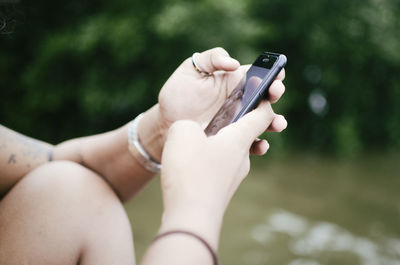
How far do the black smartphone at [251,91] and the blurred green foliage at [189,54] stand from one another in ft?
13.6

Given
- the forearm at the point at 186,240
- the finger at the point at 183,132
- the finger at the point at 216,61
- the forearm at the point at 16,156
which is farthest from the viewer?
the forearm at the point at 16,156

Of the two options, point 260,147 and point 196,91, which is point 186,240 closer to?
point 260,147

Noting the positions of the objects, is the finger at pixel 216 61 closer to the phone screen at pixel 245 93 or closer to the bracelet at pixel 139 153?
the phone screen at pixel 245 93

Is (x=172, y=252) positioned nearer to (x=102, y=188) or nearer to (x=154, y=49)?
(x=102, y=188)

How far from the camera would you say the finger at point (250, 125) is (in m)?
0.85

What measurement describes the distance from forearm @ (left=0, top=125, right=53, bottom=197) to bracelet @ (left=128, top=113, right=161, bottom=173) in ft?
1.20

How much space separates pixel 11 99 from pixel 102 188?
6.02 m

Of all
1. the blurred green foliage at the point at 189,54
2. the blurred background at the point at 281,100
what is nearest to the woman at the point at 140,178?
the blurred background at the point at 281,100

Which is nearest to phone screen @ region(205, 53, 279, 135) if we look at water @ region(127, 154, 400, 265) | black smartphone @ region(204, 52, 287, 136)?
black smartphone @ region(204, 52, 287, 136)

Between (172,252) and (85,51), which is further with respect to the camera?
(85,51)

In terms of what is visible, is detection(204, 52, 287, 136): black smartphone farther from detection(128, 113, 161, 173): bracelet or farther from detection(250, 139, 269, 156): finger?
detection(128, 113, 161, 173): bracelet

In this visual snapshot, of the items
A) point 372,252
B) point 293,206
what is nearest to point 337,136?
point 293,206

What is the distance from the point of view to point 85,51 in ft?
19.3

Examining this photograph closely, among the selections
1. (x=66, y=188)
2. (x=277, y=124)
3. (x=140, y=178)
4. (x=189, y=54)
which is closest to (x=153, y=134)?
(x=140, y=178)
